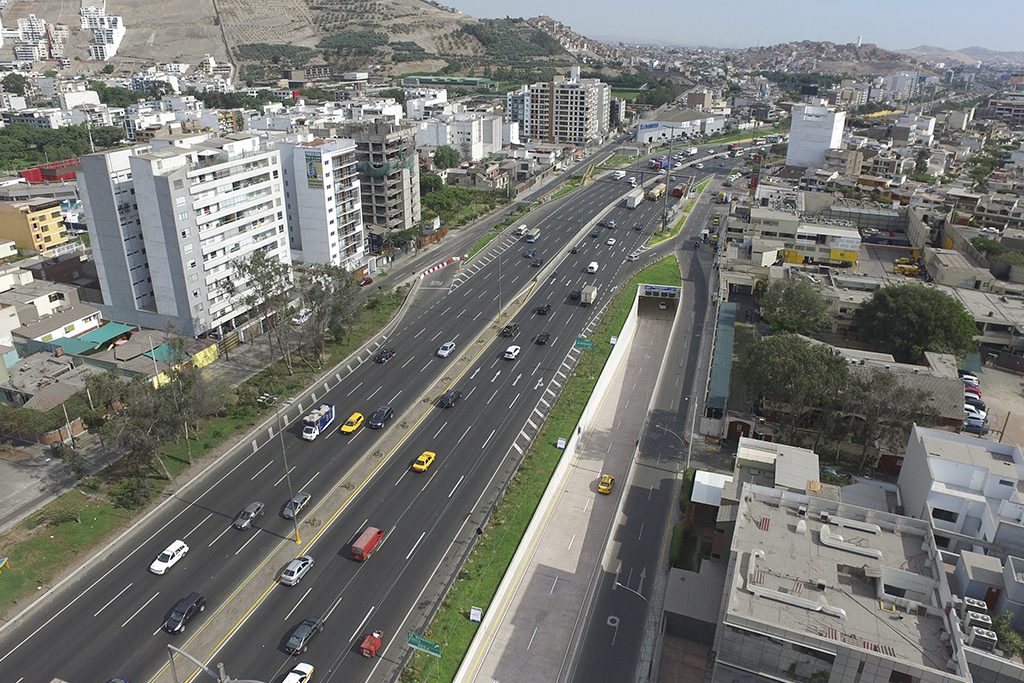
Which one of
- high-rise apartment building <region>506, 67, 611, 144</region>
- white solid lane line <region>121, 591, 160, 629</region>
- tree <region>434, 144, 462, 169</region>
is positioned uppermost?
high-rise apartment building <region>506, 67, 611, 144</region>

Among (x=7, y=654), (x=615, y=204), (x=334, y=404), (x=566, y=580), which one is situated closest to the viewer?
(x=7, y=654)

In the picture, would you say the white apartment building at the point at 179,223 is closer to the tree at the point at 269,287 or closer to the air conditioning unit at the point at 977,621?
the tree at the point at 269,287

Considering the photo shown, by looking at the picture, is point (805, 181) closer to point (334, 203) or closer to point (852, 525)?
point (334, 203)

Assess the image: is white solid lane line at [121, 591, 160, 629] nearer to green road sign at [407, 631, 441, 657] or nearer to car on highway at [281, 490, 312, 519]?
car on highway at [281, 490, 312, 519]

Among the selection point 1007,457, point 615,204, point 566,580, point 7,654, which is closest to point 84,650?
point 7,654

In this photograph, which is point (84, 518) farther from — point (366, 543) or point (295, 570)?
point (366, 543)

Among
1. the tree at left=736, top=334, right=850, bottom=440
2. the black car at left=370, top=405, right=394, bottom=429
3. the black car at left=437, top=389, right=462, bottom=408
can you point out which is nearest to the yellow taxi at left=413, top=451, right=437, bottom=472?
the black car at left=370, top=405, right=394, bottom=429
